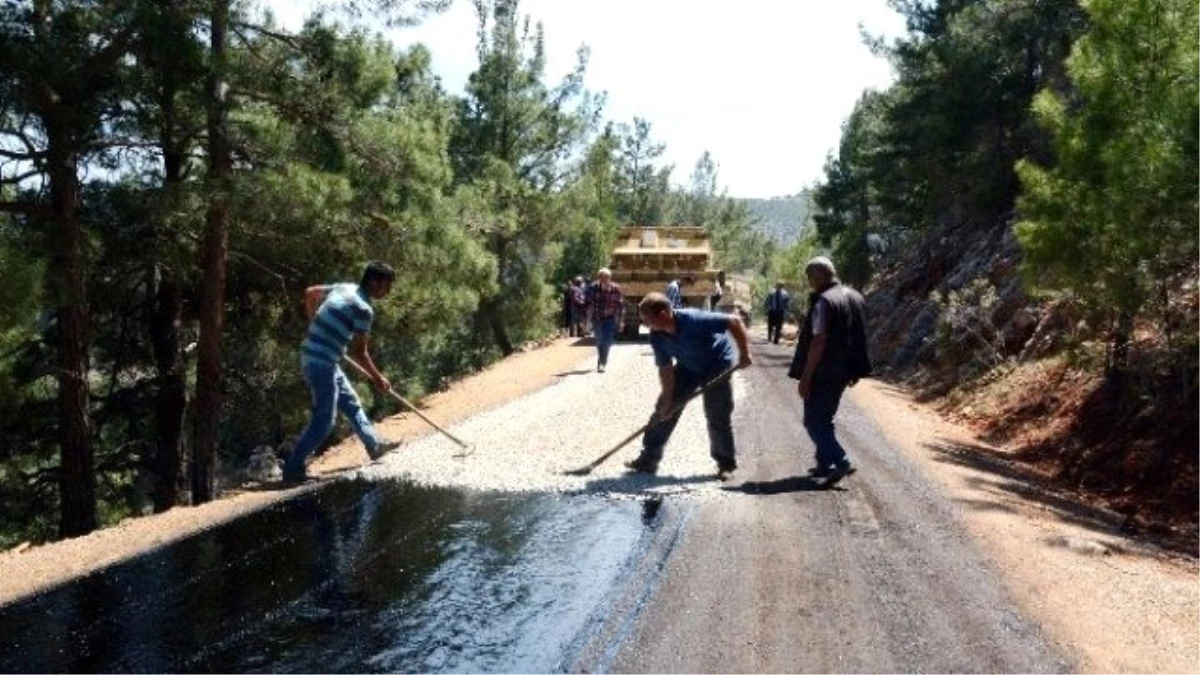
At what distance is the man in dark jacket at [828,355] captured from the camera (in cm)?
701

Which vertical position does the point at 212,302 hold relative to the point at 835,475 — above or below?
above

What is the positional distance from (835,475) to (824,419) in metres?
0.45

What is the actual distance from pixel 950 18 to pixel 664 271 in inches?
390

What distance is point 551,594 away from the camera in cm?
486

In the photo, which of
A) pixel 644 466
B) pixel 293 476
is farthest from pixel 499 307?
pixel 644 466

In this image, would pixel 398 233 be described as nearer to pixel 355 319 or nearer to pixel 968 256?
pixel 355 319

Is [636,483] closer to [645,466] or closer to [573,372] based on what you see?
[645,466]

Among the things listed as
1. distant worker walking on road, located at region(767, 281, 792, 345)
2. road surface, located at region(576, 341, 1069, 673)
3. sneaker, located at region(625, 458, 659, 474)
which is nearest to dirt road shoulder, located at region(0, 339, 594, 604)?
sneaker, located at region(625, 458, 659, 474)

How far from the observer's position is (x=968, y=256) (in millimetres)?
21094

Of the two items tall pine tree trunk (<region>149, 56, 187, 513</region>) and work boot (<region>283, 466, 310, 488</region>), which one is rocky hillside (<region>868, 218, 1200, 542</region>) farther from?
tall pine tree trunk (<region>149, 56, 187, 513</region>)

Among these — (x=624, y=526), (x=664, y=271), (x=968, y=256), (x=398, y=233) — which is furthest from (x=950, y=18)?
(x=624, y=526)

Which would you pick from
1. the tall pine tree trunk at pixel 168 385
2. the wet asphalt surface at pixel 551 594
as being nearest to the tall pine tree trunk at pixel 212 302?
the tall pine tree trunk at pixel 168 385

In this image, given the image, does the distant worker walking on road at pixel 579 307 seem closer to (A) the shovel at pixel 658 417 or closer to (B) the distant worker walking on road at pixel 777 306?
(B) the distant worker walking on road at pixel 777 306

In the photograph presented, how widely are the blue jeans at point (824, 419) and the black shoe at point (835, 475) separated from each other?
3 centimetres
